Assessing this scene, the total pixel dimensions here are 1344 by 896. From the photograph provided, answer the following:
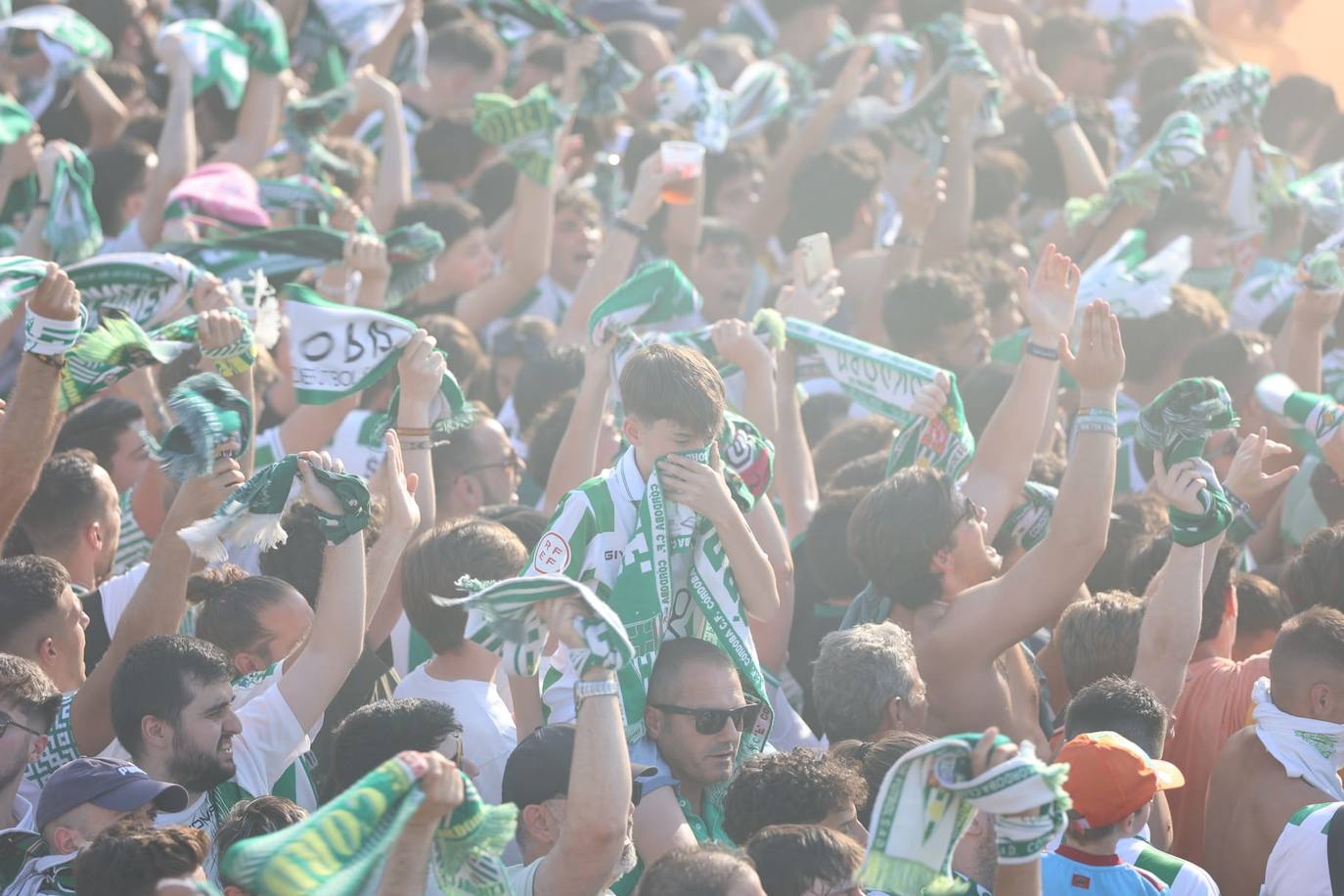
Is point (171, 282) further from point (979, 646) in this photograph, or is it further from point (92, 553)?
point (979, 646)

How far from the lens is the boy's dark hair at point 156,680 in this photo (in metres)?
4.10

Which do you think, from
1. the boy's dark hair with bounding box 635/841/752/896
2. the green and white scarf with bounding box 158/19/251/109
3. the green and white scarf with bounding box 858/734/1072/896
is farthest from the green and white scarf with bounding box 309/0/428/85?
the green and white scarf with bounding box 858/734/1072/896

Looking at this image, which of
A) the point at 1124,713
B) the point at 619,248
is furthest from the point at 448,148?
the point at 1124,713

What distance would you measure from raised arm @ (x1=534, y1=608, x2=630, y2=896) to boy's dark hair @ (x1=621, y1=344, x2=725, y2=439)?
1019mm

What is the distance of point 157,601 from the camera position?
4594mm

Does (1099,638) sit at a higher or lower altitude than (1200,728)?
higher

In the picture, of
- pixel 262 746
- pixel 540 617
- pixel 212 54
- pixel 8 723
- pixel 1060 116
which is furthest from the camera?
pixel 1060 116

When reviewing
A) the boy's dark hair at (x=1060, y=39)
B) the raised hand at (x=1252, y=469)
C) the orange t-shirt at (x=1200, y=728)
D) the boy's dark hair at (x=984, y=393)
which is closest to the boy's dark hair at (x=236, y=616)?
the orange t-shirt at (x=1200, y=728)

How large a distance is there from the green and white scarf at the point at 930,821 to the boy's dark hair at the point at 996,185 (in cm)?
612

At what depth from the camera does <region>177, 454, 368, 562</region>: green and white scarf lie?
4289 millimetres

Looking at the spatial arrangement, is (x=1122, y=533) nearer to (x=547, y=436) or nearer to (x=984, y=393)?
(x=984, y=393)

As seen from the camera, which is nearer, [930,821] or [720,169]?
[930,821]

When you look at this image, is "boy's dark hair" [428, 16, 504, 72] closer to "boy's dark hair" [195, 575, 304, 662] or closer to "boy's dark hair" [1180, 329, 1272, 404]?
"boy's dark hair" [1180, 329, 1272, 404]

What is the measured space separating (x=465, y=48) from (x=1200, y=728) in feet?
20.2
